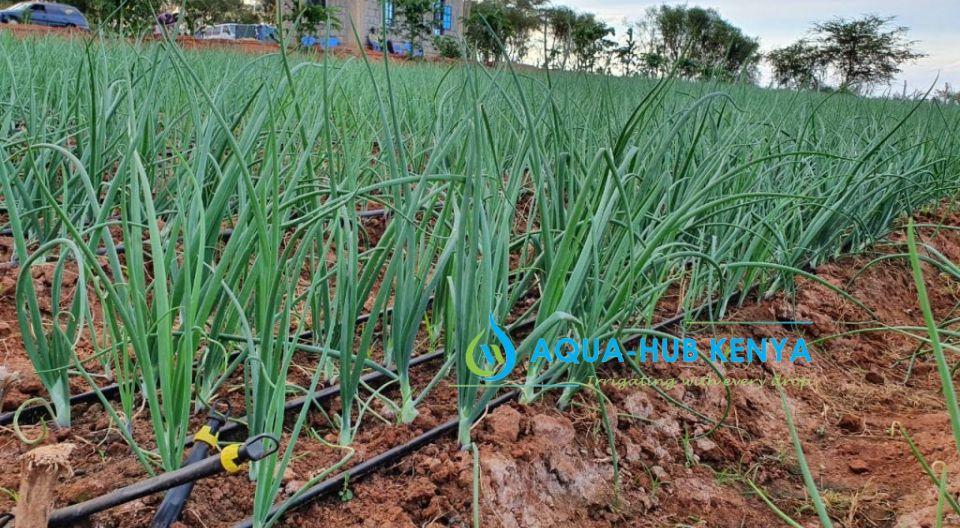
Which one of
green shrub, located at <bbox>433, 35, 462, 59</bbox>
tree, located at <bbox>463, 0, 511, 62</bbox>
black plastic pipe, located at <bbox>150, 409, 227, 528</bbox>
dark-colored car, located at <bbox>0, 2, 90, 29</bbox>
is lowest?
black plastic pipe, located at <bbox>150, 409, 227, 528</bbox>

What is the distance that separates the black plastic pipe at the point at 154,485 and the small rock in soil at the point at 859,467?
110 cm

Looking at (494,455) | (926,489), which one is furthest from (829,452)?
(494,455)

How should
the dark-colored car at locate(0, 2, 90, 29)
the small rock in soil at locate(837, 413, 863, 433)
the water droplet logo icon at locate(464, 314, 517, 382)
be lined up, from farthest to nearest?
the dark-colored car at locate(0, 2, 90, 29) < the small rock in soil at locate(837, 413, 863, 433) < the water droplet logo icon at locate(464, 314, 517, 382)

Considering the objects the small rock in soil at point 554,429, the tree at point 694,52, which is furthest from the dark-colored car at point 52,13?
the small rock in soil at point 554,429

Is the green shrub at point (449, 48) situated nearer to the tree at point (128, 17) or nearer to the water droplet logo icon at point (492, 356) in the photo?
the tree at point (128, 17)

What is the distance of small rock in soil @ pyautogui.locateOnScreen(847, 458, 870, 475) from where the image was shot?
126 centimetres

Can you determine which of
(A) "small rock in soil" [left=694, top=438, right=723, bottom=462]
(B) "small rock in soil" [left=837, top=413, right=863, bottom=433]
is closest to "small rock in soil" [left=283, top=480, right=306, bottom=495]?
(A) "small rock in soil" [left=694, top=438, right=723, bottom=462]

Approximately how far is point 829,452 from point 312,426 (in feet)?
3.43

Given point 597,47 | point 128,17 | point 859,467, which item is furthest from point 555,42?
point 128,17

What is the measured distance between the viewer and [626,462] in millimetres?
1177

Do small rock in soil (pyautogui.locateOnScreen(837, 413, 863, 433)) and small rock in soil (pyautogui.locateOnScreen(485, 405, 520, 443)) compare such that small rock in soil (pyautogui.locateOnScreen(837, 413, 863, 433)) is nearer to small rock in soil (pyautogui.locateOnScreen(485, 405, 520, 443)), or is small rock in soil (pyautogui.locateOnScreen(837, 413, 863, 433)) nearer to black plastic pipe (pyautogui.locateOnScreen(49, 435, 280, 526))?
small rock in soil (pyautogui.locateOnScreen(485, 405, 520, 443))

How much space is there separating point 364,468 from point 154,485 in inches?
12.5

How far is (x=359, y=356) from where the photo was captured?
3.29 ft

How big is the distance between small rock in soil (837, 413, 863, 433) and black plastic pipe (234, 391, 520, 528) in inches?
33.2
